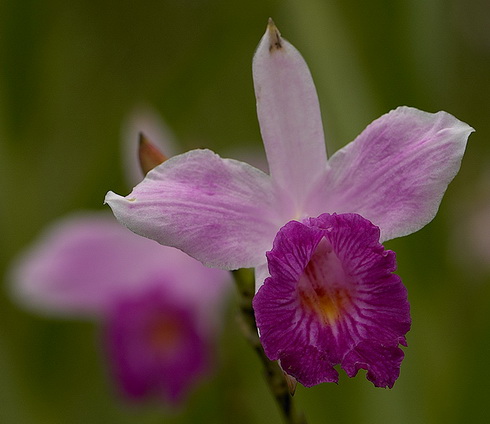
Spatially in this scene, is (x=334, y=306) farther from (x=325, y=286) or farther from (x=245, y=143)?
(x=245, y=143)

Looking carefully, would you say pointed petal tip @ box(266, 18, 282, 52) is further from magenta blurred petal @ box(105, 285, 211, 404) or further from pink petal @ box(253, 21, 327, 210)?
magenta blurred petal @ box(105, 285, 211, 404)

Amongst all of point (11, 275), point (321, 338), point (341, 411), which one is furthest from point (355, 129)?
point (11, 275)

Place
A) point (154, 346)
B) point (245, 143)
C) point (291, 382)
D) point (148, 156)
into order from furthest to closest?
point (245, 143), point (154, 346), point (148, 156), point (291, 382)

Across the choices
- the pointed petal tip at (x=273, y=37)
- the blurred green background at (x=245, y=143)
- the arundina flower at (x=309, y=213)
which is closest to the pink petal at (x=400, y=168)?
the arundina flower at (x=309, y=213)

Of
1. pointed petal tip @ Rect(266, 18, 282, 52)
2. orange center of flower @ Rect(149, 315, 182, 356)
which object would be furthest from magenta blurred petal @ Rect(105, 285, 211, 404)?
pointed petal tip @ Rect(266, 18, 282, 52)

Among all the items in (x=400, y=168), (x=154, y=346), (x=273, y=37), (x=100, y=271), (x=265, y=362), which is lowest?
(x=154, y=346)

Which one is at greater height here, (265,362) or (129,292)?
(265,362)

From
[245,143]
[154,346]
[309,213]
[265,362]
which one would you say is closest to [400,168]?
[309,213]

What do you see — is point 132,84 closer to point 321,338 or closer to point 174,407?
point 174,407
